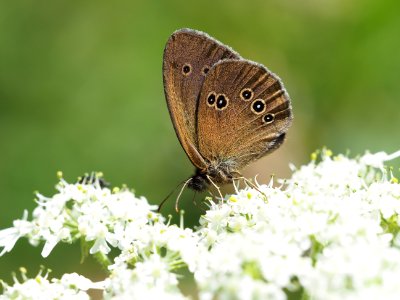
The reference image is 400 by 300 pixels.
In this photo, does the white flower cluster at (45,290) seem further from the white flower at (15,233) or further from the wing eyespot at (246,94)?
the wing eyespot at (246,94)

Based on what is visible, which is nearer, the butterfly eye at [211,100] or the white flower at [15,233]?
the white flower at [15,233]

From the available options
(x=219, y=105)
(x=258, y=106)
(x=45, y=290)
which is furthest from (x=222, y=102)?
(x=45, y=290)

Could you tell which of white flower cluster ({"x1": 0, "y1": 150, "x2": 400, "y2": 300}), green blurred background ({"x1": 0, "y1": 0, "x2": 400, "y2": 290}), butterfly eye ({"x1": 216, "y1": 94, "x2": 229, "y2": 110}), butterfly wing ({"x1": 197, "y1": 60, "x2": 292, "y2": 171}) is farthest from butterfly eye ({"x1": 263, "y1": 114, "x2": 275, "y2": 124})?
green blurred background ({"x1": 0, "y1": 0, "x2": 400, "y2": 290})

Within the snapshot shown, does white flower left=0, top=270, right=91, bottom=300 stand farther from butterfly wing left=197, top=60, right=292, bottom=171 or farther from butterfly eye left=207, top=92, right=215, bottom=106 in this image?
butterfly eye left=207, top=92, right=215, bottom=106

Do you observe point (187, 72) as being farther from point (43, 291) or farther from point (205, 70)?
point (43, 291)

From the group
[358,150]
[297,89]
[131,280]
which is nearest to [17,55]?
[297,89]

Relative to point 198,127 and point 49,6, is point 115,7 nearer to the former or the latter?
point 49,6

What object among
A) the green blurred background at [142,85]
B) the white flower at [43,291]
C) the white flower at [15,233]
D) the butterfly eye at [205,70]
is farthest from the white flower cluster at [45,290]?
the green blurred background at [142,85]
